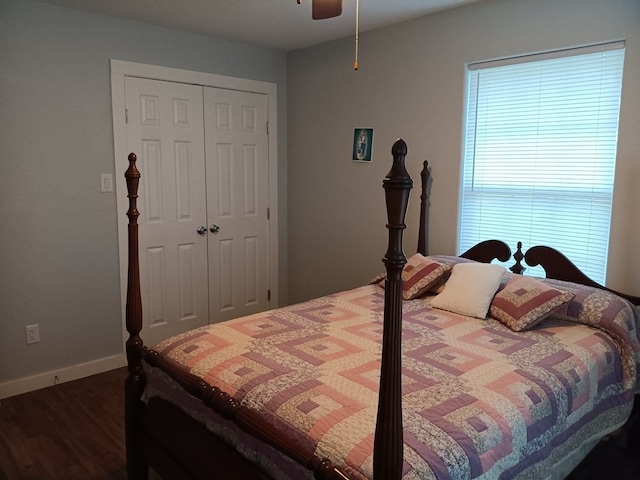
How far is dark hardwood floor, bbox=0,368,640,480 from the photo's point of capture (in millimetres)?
2359

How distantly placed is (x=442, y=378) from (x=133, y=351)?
1.31 metres

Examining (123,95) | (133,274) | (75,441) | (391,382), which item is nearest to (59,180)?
(123,95)

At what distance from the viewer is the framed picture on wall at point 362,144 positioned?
12.3ft

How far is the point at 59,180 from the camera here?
3.22 m

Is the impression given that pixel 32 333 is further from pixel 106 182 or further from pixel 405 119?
pixel 405 119

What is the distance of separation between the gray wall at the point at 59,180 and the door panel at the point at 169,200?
0.65 feet

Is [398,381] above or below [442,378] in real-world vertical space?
above

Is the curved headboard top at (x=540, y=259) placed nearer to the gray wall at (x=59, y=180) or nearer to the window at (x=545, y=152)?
the window at (x=545, y=152)

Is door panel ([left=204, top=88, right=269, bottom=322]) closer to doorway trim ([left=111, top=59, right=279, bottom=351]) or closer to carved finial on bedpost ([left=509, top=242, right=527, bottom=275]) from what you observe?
doorway trim ([left=111, top=59, right=279, bottom=351])

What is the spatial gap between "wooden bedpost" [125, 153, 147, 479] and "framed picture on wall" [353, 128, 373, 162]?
202cm

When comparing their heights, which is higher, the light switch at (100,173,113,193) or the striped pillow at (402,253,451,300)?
the light switch at (100,173,113,193)

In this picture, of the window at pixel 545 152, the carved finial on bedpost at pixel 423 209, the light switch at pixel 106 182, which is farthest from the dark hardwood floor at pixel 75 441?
the carved finial on bedpost at pixel 423 209

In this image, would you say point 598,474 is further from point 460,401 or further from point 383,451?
point 383,451

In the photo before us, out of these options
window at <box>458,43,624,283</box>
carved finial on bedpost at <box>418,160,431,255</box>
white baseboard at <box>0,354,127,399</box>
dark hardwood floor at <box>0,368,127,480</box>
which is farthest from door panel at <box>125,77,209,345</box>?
window at <box>458,43,624,283</box>
